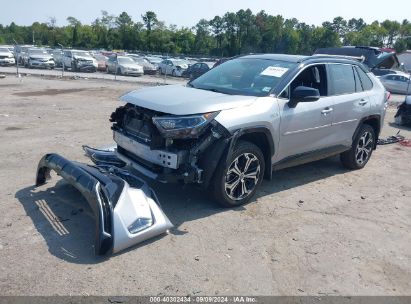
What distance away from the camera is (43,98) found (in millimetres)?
13352

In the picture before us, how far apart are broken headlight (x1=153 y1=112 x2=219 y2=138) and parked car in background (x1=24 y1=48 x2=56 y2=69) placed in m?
29.7

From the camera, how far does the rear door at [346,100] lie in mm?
5824

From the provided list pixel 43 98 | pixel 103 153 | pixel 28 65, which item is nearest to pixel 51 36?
pixel 28 65

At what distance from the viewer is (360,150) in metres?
6.65

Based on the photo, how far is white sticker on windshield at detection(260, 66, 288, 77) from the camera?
16.9 feet

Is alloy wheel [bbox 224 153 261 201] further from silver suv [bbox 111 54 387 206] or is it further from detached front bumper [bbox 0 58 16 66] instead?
detached front bumper [bbox 0 58 16 66]

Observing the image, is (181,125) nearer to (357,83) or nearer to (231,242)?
(231,242)

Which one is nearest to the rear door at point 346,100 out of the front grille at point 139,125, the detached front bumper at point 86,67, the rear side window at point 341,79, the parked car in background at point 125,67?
the rear side window at point 341,79

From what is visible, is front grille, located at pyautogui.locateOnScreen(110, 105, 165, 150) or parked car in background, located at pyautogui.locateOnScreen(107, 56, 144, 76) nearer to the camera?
front grille, located at pyautogui.locateOnScreen(110, 105, 165, 150)

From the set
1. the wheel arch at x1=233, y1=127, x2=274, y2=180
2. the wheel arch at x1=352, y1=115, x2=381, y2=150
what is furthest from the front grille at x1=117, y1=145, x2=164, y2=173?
the wheel arch at x1=352, y1=115, x2=381, y2=150

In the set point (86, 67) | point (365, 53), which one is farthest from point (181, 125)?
point (86, 67)

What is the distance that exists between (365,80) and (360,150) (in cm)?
115

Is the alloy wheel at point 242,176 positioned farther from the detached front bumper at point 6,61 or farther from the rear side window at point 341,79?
the detached front bumper at point 6,61

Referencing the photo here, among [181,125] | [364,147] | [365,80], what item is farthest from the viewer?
[364,147]
